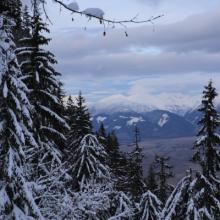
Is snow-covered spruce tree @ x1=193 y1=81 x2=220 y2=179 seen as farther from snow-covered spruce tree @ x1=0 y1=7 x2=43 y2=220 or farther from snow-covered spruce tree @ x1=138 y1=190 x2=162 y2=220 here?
snow-covered spruce tree @ x1=0 y1=7 x2=43 y2=220

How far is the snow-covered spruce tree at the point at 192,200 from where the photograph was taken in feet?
77.2

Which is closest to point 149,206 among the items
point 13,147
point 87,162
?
point 87,162

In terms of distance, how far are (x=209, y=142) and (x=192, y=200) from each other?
3.48 meters

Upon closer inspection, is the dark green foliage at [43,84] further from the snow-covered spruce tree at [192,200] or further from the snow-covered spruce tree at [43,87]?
the snow-covered spruce tree at [192,200]

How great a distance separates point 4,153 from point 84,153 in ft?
58.0

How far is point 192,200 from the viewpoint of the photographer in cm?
2345

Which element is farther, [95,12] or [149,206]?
[149,206]

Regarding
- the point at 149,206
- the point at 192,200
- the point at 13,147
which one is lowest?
the point at 149,206

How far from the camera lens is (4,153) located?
11852mm

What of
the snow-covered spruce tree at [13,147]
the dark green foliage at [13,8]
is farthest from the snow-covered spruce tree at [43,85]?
the dark green foliage at [13,8]

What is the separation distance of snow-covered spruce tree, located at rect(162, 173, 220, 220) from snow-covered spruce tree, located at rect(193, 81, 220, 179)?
779 mm

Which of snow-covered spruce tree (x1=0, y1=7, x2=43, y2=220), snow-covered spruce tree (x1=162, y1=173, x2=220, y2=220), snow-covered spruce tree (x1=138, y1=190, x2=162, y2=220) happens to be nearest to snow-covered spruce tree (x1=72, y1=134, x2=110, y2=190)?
snow-covered spruce tree (x1=138, y1=190, x2=162, y2=220)

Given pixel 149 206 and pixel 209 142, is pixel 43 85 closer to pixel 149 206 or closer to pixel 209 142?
pixel 209 142

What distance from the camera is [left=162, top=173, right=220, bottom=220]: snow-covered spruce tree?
23516mm
